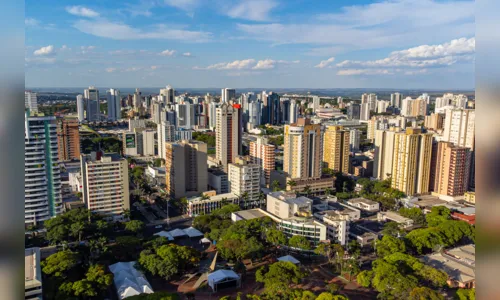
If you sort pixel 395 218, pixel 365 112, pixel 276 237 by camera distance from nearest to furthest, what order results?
pixel 276 237 → pixel 395 218 → pixel 365 112

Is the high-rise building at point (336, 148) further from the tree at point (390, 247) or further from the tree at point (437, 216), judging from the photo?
the tree at point (390, 247)

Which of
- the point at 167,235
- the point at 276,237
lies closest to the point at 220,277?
the point at 276,237

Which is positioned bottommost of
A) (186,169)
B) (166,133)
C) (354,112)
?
(186,169)

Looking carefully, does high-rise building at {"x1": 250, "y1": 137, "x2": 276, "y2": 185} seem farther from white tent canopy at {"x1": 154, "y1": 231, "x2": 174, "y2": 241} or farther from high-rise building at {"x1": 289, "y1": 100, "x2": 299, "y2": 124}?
high-rise building at {"x1": 289, "y1": 100, "x2": 299, "y2": 124}

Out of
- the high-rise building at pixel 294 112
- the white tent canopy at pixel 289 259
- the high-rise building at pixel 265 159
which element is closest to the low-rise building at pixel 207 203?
the high-rise building at pixel 265 159

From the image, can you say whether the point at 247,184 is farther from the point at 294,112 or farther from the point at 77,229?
the point at 294,112

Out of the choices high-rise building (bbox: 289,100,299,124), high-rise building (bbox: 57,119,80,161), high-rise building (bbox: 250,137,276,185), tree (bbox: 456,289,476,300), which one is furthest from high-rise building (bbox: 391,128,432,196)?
high-rise building (bbox: 289,100,299,124)

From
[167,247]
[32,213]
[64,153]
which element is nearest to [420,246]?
[167,247]
